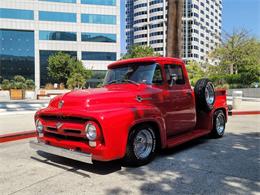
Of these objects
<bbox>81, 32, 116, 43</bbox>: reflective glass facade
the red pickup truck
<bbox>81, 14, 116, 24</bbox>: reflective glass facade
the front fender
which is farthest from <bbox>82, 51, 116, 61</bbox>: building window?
the front fender

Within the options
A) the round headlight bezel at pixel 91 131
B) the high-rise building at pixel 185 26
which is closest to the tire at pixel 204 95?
the round headlight bezel at pixel 91 131

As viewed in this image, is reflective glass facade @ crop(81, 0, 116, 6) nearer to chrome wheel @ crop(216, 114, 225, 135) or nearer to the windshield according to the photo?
chrome wheel @ crop(216, 114, 225, 135)

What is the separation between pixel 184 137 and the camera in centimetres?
571

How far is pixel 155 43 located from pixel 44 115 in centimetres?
9903

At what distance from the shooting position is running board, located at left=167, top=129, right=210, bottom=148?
17.2ft

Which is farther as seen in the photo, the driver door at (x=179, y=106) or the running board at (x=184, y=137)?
the driver door at (x=179, y=106)

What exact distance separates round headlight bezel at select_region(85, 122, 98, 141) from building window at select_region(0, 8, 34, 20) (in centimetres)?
5302

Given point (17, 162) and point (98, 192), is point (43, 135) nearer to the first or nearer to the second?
point (17, 162)

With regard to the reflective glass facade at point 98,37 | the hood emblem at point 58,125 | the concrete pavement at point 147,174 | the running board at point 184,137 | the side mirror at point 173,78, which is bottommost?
the concrete pavement at point 147,174

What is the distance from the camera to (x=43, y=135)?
4.91m

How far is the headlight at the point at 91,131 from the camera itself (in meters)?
4.06

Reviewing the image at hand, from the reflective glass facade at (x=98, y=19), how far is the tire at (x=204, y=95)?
50.1 meters

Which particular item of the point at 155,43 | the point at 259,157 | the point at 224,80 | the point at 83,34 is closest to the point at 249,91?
the point at 224,80

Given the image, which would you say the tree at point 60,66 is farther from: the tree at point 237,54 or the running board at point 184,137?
the running board at point 184,137
